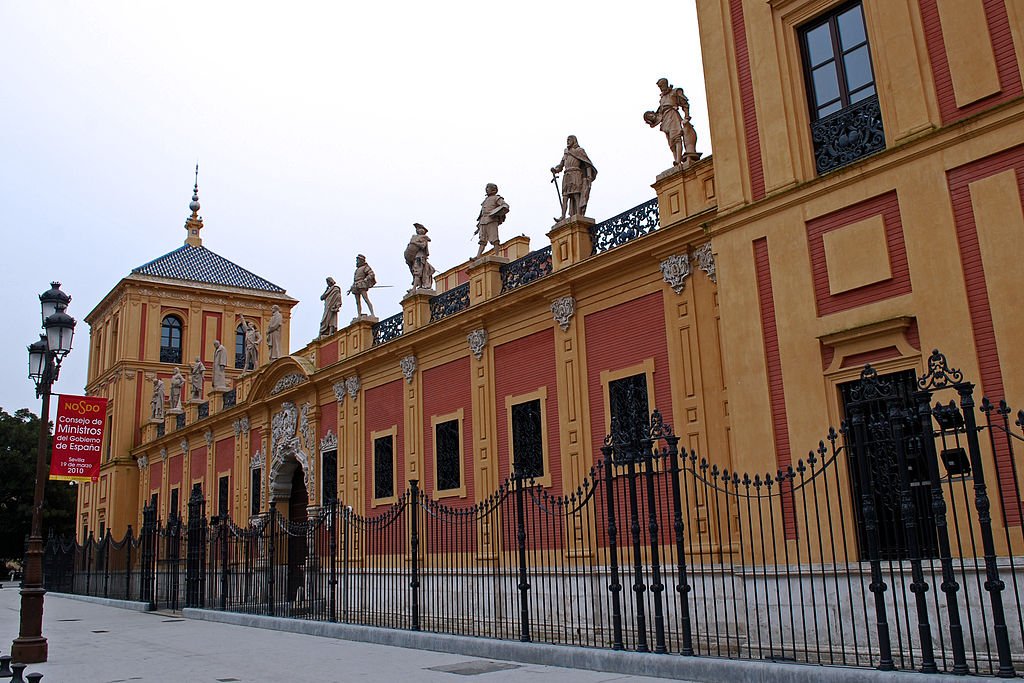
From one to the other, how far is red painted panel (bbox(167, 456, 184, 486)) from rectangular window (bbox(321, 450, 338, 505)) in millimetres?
12305

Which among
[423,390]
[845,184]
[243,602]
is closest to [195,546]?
[243,602]

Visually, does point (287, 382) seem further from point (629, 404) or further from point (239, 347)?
point (239, 347)

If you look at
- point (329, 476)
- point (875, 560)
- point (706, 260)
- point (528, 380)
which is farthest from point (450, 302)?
point (875, 560)

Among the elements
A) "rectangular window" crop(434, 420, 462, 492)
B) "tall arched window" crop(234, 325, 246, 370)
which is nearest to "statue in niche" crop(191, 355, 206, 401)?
"tall arched window" crop(234, 325, 246, 370)

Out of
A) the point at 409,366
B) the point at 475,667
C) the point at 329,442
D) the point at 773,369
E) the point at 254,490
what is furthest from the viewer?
the point at 254,490

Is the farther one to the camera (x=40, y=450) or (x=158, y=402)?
(x=158, y=402)

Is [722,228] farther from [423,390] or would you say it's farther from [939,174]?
[423,390]

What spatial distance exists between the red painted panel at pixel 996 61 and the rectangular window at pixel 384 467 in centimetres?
1363

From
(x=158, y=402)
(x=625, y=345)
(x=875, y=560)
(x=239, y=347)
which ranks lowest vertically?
(x=875, y=560)

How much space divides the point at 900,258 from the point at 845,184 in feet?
3.65

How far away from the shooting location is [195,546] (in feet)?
68.0

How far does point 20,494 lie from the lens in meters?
50.6

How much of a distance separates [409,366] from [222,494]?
12980mm

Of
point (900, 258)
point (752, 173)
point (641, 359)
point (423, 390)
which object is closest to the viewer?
point (900, 258)
